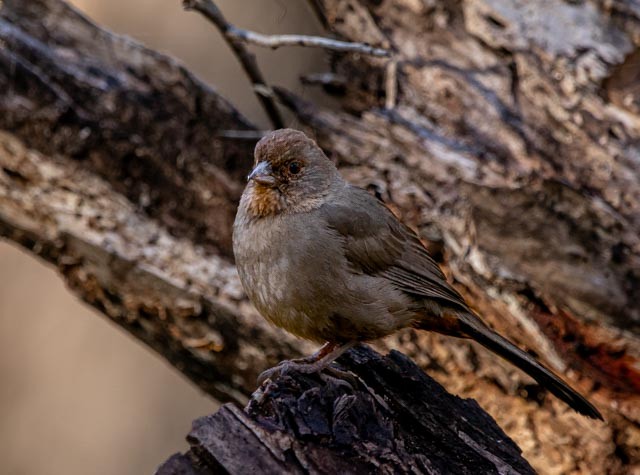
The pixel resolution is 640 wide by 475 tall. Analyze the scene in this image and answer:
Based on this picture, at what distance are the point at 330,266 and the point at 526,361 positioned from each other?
107 centimetres

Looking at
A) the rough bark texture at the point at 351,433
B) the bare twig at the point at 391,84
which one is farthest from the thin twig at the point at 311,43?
the rough bark texture at the point at 351,433

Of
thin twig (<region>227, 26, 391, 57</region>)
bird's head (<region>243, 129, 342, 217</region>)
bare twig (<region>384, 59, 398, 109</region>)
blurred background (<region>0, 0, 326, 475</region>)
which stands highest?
thin twig (<region>227, 26, 391, 57</region>)

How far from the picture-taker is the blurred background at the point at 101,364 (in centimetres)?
813

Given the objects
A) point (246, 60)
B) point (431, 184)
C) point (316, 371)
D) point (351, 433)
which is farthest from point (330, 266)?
point (246, 60)

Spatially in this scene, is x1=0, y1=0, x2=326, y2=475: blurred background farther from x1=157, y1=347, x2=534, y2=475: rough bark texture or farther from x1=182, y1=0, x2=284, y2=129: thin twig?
x1=157, y1=347, x2=534, y2=475: rough bark texture

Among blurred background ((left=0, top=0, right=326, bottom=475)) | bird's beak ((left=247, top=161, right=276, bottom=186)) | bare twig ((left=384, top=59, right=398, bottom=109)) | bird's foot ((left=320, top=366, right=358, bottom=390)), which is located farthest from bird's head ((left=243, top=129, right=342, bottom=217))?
blurred background ((left=0, top=0, right=326, bottom=475))

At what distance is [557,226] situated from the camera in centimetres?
496

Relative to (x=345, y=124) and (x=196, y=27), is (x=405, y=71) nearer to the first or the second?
(x=345, y=124)

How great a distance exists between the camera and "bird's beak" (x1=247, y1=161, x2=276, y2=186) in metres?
4.18

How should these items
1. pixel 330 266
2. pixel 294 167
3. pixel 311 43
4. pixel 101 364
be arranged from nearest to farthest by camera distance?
pixel 330 266
pixel 294 167
pixel 311 43
pixel 101 364

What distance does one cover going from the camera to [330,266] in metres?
4.02

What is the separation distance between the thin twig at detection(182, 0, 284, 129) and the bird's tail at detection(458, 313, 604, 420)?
2099 mm

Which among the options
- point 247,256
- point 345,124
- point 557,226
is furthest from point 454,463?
point 345,124

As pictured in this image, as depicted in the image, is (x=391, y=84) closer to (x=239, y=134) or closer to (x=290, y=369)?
(x=239, y=134)
